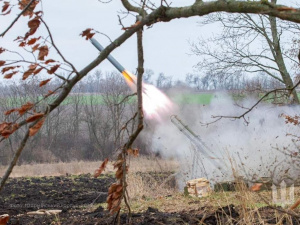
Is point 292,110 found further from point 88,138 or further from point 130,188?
point 88,138

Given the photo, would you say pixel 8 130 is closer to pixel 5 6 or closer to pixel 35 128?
pixel 35 128

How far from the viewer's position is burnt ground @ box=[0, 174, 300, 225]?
22.2 ft

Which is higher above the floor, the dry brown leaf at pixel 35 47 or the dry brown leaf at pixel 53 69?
the dry brown leaf at pixel 35 47

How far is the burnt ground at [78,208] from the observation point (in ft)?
22.2

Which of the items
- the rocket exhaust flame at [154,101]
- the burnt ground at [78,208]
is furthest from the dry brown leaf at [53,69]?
the rocket exhaust flame at [154,101]

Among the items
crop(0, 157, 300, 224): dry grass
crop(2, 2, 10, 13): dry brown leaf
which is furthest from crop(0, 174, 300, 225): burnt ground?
crop(2, 2, 10, 13): dry brown leaf

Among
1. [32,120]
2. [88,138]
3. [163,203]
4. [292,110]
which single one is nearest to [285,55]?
[292,110]

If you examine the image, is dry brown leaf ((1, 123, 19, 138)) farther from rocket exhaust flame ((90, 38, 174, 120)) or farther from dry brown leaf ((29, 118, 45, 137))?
rocket exhaust flame ((90, 38, 174, 120))

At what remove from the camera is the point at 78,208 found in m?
12.2

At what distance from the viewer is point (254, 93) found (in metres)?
21.4

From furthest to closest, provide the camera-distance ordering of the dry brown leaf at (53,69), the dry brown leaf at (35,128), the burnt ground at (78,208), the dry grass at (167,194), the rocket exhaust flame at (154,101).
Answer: the rocket exhaust flame at (154,101) → the burnt ground at (78,208) → the dry grass at (167,194) → the dry brown leaf at (53,69) → the dry brown leaf at (35,128)

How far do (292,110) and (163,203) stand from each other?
886cm

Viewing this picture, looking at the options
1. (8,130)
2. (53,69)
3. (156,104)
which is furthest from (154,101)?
(8,130)

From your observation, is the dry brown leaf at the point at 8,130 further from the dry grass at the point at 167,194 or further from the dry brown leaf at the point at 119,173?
the dry grass at the point at 167,194
